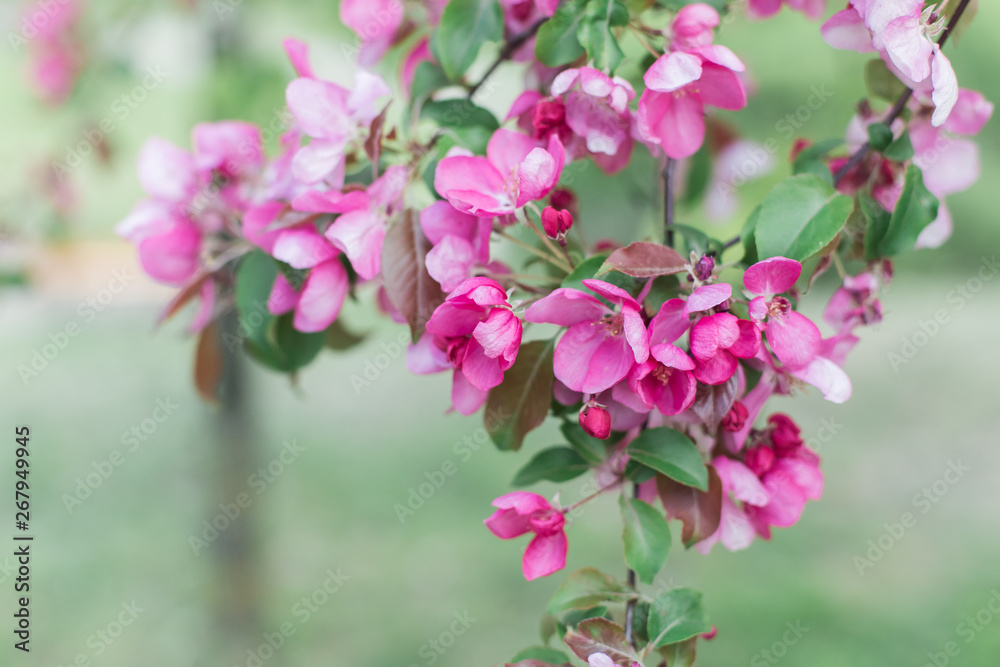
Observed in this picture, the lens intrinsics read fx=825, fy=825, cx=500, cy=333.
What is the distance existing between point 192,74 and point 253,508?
3.37 ft

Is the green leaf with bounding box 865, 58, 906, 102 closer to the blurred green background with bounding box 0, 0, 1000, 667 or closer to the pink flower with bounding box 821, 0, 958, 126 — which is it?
the pink flower with bounding box 821, 0, 958, 126

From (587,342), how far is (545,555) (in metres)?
0.16

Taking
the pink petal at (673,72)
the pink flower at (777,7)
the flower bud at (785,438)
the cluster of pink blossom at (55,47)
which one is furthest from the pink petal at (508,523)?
the cluster of pink blossom at (55,47)

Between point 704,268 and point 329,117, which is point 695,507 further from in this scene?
point 329,117

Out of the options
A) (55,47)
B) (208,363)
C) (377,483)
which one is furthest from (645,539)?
(377,483)

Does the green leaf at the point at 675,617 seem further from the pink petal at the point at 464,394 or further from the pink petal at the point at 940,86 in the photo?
the pink petal at the point at 940,86

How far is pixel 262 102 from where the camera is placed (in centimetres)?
140

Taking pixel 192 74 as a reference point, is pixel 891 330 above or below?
below

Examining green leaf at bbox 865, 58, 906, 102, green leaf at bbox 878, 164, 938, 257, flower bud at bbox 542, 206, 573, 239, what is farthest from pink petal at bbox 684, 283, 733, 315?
green leaf at bbox 865, 58, 906, 102

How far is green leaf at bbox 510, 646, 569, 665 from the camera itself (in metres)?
0.63

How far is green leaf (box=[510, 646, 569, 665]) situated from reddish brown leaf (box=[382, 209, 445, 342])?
0.26m

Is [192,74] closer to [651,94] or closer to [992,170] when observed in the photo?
[651,94]

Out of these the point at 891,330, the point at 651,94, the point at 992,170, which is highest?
the point at 651,94

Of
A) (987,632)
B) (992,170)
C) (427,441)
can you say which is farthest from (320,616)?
(992,170)
